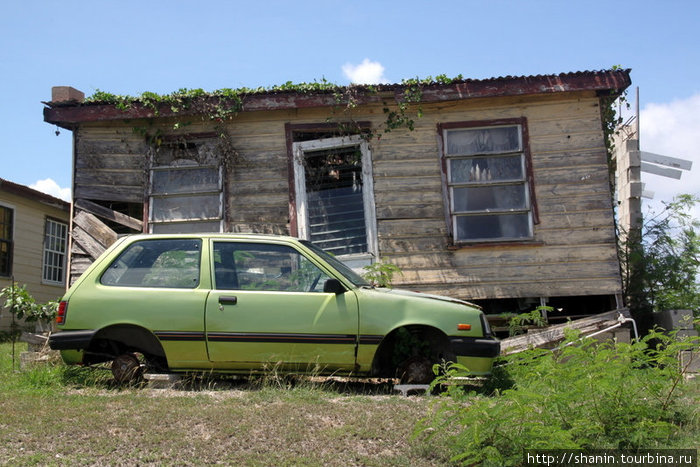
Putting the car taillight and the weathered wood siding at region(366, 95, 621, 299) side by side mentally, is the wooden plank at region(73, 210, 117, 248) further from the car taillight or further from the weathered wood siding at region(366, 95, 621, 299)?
the weathered wood siding at region(366, 95, 621, 299)

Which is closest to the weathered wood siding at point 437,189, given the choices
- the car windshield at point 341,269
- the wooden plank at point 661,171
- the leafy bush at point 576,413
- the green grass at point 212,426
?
the wooden plank at point 661,171

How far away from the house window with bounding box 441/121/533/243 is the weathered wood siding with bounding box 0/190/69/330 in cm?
1092

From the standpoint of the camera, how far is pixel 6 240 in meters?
15.0

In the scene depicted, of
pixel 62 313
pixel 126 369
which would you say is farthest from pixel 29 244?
pixel 126 369

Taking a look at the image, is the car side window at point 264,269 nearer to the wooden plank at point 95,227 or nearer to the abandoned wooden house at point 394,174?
the abandoned wooden house at point 394,174

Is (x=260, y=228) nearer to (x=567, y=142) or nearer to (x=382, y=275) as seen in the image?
(x=382, y=275)

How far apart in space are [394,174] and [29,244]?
10791 mm

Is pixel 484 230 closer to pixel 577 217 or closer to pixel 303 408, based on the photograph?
pixel 577 217

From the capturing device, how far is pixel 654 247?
10219 mm

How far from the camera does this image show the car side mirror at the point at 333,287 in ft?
20.0

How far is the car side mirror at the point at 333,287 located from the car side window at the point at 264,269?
0.21 meters

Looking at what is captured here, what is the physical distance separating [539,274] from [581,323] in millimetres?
915

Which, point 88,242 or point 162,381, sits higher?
point 88,242

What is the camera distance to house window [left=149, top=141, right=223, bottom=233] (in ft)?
32.6
